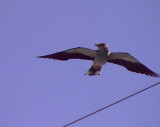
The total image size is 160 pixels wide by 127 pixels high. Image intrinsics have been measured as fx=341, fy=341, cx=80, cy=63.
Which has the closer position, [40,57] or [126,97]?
[126,97]

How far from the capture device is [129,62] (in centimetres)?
930

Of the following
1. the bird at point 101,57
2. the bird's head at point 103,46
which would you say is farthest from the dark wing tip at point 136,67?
the bird's head at point 103,46

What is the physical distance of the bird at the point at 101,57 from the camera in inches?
352

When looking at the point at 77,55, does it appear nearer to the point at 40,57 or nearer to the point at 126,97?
the point at 40,57

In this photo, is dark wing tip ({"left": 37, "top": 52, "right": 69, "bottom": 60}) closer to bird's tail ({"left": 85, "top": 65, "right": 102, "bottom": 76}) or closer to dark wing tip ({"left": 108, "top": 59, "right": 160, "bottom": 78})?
bird's tail ({"left": 85, "top": 65, "right": 102, "bottom": 76})

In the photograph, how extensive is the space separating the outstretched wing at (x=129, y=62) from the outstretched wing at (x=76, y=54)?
1.82 feet

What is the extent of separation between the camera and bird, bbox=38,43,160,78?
894 cm

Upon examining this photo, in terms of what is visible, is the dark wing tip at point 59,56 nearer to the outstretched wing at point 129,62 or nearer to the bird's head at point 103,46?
the bird's head at point 103,46

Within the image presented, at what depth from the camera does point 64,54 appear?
30.4 feet

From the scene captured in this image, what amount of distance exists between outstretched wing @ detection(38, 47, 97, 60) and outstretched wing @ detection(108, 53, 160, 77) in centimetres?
55

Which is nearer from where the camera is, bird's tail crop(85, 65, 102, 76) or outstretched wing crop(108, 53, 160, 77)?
bird's tail crop(85, 65, 102, 76)

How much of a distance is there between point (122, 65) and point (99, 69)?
2.55 feet

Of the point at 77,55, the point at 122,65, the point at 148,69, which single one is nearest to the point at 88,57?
the point at 77,55

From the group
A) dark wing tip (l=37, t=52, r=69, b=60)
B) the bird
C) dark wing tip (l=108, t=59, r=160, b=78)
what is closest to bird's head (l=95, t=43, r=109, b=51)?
the bird
